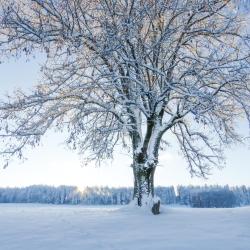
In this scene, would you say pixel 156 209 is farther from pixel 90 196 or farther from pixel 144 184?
pixel 90 196

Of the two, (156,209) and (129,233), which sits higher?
(156,209)

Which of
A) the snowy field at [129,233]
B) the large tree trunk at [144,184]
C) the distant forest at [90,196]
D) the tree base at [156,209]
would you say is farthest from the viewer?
the distant forest at [90,196]

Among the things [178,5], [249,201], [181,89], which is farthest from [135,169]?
[249,201]

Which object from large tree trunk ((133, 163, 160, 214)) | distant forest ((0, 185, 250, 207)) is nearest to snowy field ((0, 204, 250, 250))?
large tree trunk ((133, 163, 160, 214))

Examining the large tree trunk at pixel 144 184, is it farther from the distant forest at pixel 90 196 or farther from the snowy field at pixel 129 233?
the distant forest at pixel 90 196

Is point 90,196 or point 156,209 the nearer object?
point 156,209

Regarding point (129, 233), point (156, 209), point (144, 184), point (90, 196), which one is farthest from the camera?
point (90, 196)

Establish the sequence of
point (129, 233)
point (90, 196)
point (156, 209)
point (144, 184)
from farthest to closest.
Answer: point (90, 196) < point (144, 184) < point (156, 209) < point (129, 233)

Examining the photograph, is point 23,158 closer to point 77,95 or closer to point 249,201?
point 77,95

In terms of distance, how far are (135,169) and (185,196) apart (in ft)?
389

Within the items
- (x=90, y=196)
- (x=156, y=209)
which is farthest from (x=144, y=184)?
(x=90, y=196)

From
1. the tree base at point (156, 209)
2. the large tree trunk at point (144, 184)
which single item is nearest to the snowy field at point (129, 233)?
the tree base at point (156, 209)

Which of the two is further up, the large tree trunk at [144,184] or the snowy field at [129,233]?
the large tree trunk at [144,184]

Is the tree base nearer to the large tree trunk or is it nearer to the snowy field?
the large tree trunk
